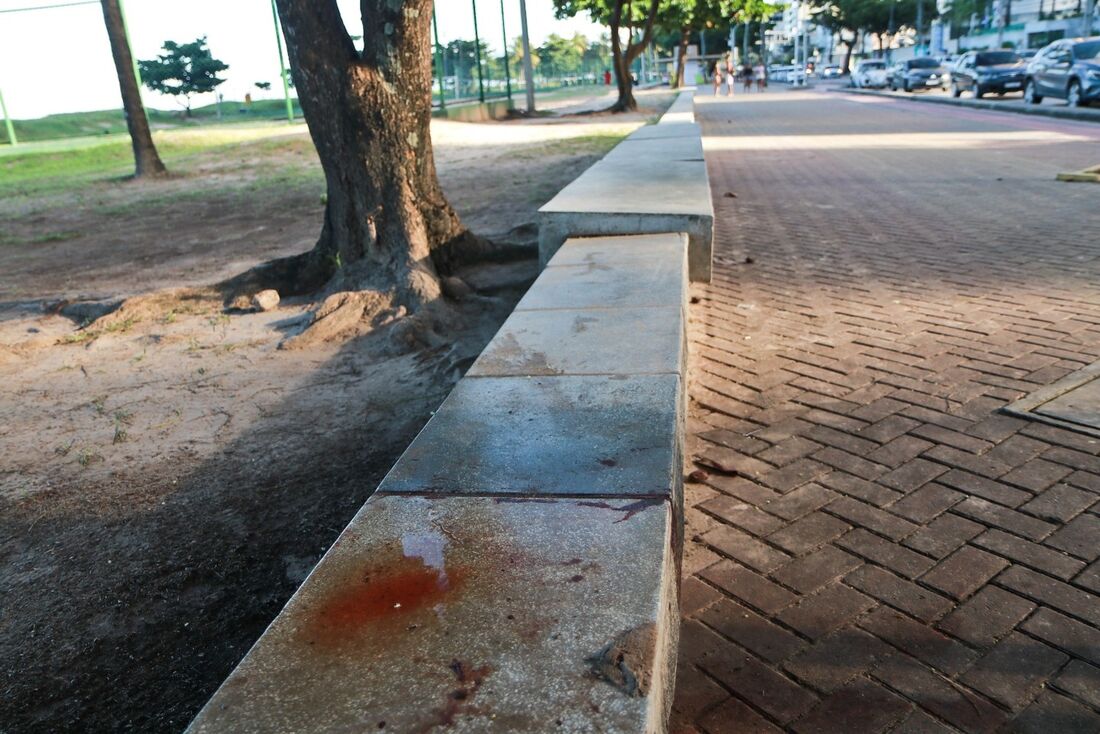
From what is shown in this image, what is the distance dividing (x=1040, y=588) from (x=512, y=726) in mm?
1804

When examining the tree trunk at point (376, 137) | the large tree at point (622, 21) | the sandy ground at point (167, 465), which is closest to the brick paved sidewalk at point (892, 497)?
the sandy ground at point (167, 465)

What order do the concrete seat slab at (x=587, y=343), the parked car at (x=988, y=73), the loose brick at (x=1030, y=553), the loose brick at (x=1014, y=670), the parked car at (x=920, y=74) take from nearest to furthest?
the loose brick at (x=1014, y=670) → the loose brick at (x=1030, y=553) → the concrete seat slab at (x=587, y=343) → the parked car at (x=988, y=73) → the parked car at (x=920, y=74)

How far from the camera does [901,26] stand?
79.4m

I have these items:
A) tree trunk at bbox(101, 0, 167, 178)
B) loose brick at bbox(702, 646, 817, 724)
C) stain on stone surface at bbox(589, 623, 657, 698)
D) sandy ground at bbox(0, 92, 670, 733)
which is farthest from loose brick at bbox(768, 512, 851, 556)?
→ tree trunk at bbox(101, 0, 167, 178)

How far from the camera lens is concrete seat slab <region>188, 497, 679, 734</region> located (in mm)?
1581

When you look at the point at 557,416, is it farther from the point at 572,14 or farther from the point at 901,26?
the point at 901,26

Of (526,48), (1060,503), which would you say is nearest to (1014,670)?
(1060,503)

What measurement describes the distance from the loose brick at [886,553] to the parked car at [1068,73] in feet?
74.9

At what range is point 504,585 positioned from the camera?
1963 millimetres

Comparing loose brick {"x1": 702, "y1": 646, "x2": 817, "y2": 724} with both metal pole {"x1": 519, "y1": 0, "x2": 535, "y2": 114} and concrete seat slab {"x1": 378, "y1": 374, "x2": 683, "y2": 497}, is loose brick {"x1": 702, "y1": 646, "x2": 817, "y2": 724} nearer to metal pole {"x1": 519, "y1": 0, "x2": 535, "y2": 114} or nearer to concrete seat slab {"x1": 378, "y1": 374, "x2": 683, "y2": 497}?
concrete seat slab {"x1": 378, "y1": 374, "x2": 683, "y2": 497}

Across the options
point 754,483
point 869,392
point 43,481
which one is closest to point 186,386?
point 43,481

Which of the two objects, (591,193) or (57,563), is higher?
(591,193)

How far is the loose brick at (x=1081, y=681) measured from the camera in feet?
6.70

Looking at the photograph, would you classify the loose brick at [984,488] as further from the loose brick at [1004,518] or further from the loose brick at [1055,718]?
the loose brick at [1055,718]
